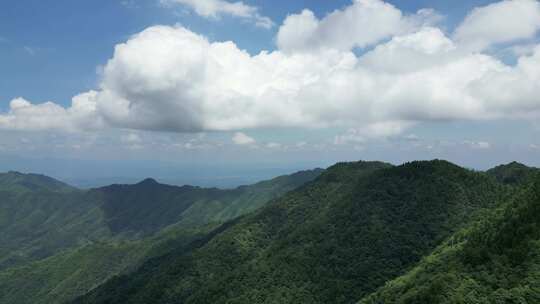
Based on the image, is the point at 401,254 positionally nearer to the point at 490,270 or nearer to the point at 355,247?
the point at 355,247

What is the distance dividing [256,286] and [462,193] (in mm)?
90247

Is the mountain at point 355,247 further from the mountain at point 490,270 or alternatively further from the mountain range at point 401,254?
the mountain at point 490,270

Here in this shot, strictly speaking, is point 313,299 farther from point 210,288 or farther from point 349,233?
point 210,288

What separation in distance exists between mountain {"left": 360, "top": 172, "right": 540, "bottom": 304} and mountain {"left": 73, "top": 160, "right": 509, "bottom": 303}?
36.6 m

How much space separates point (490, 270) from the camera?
82.8m

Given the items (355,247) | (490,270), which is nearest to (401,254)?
(355,247)

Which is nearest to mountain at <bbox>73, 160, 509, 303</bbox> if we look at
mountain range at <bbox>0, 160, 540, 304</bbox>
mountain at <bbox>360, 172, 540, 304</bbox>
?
mountain range at <bbox>0, 160, 540, 304</bbox>

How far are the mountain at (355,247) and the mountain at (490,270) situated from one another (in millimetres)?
36636

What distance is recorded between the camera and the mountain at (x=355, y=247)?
141750 millimetres

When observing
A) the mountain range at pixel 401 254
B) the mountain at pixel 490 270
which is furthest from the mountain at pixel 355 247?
the mountain at pixel 490 270

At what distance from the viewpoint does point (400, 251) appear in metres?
145

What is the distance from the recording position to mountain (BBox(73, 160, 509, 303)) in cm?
14175

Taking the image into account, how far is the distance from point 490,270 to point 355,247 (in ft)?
242

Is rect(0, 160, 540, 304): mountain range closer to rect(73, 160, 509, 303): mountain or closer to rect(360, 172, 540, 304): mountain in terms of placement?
rect(360, 172, 540, 304): mountain
